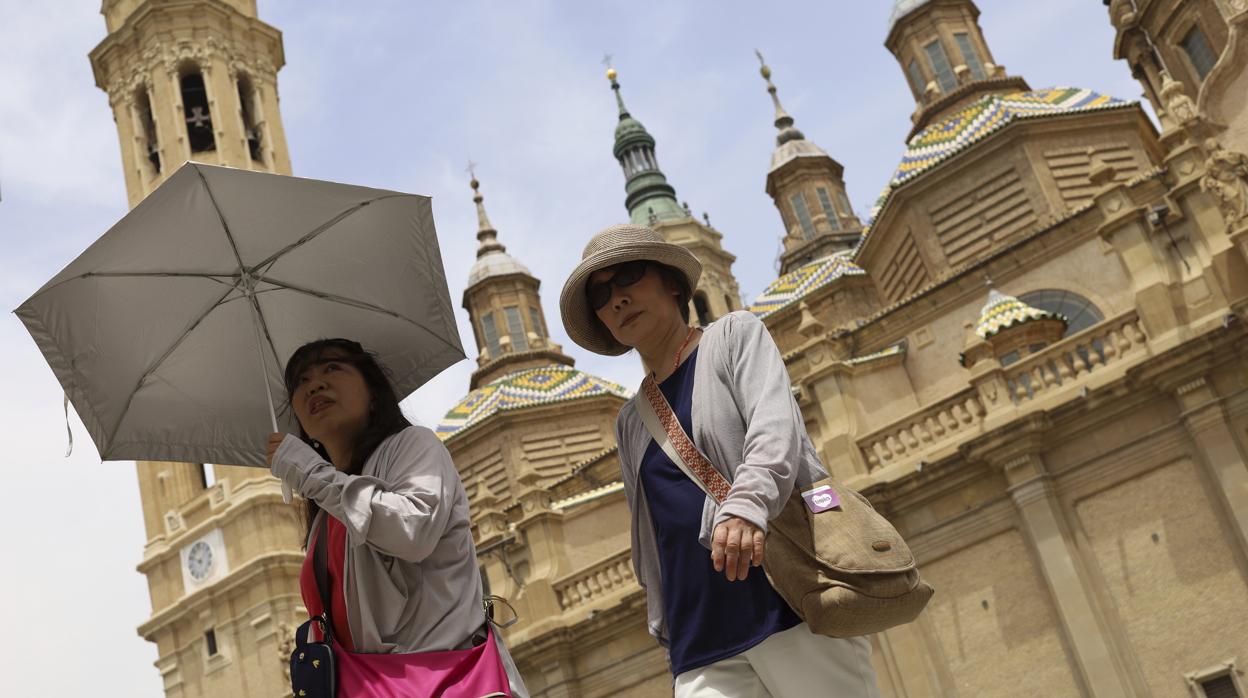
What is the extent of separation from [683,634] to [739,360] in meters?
0.85

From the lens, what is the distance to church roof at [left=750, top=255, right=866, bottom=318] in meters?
32.4

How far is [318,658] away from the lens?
3.70 m

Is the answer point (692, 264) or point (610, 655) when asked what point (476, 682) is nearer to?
point (692, 264)

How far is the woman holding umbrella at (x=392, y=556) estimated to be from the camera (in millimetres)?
3625

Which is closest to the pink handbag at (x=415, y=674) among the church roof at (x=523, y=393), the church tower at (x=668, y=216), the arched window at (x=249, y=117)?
the church roof at (x=523, y=393)

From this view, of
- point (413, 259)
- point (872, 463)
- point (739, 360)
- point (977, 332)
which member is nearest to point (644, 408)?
point (739, 360)

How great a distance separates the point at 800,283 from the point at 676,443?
31224 millimetres

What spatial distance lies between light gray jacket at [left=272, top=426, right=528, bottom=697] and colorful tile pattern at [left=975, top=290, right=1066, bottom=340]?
57.0ft

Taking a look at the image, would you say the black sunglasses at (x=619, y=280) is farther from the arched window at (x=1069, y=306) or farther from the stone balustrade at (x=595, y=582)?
the arched window at (x=1069, y=306)

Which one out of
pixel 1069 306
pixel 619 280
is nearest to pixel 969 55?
pixel 1069 306

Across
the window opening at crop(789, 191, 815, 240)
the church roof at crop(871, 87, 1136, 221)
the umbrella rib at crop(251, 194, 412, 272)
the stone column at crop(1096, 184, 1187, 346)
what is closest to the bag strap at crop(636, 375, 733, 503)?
the umbrella rib at crop(251, 194, 412, 272)

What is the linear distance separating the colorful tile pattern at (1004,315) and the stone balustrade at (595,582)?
286 inches

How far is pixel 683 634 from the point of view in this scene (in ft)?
12.2

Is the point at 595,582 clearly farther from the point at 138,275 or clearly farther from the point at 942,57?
the point at 138,275
